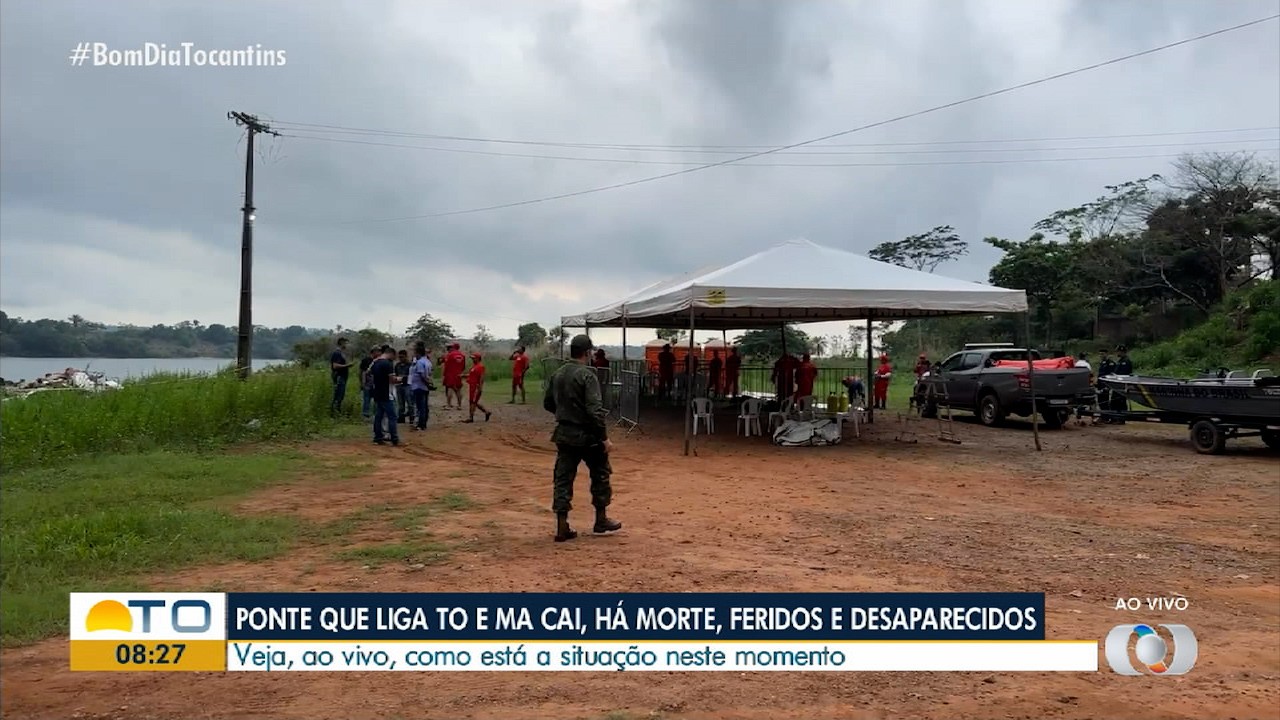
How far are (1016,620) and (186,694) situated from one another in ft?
14.6

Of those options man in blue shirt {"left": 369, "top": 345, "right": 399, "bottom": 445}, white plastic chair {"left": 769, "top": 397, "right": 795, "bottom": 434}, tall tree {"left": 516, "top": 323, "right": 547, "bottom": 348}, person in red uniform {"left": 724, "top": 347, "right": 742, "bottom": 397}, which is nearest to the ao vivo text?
white plastic chair {"left": 769, "top": 397, "right": 795, "bottom": 434}

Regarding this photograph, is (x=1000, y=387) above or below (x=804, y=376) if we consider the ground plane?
below

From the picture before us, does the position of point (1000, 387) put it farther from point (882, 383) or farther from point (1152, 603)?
point (1152, 603)

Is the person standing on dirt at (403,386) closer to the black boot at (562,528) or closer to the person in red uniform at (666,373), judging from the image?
the black boot at (562,528)

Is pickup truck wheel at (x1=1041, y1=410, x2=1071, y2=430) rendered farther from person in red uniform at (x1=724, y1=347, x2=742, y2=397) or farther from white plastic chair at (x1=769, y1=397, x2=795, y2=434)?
person in red uniform at (x1=724, y1=347, x2=742, y2=397)

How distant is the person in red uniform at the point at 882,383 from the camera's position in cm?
2011

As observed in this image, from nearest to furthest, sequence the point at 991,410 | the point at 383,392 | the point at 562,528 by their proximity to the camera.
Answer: the point at 562,528 < the point at 383,392 < the point at 991,410

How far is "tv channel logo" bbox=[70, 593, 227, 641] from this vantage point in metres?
4.30

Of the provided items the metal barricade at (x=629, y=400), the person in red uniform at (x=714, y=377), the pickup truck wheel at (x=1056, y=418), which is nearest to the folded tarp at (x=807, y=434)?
the metal barricade at (x=629, y=400)

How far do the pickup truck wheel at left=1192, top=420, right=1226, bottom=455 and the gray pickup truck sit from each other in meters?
3.07

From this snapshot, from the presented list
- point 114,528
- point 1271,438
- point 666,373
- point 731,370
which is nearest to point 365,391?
point 114,528

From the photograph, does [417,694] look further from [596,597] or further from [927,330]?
[927,330]

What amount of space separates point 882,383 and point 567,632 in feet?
58.0

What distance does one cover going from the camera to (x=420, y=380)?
48.7 ft
